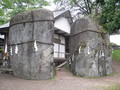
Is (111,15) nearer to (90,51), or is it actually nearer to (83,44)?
(83,44)

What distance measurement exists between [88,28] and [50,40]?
139 inches

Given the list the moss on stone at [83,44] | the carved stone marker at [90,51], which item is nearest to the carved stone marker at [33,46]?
the carved stone marker at [90,51]

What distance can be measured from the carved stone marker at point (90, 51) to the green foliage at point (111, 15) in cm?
220

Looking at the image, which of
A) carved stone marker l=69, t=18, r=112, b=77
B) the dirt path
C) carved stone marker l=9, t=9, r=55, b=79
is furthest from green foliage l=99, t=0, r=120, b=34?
carved stone marker l=9, t=9, r=55, b=79

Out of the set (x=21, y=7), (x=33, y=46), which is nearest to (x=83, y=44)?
(x=33, y=46)

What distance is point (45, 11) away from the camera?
362 inches

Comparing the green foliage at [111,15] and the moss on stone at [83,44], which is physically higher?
the green foliage at [111,15]

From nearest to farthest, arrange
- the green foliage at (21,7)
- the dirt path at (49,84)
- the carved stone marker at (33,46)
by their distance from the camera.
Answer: the dirt path at (49,84) < the carved stone marker at (33,46) < the green foliage at (21,7)

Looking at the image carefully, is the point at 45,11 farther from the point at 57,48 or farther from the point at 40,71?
the point at 57,48

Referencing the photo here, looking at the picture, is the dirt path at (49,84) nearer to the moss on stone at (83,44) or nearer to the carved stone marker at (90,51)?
the carved stone marker at (90,51)

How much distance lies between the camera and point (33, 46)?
8.58 m

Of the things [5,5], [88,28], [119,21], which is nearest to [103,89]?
[88,28]

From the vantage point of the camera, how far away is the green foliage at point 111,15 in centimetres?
1259

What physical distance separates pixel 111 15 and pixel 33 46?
30.0 feet
